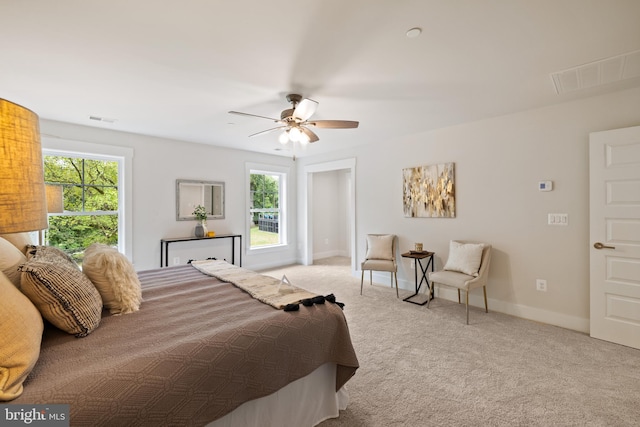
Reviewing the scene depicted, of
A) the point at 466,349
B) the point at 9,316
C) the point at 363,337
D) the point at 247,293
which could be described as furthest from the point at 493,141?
the point at 9,316

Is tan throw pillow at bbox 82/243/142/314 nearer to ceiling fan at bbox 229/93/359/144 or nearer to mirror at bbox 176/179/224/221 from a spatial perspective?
ceiling fan at bbox 229/93/359/144

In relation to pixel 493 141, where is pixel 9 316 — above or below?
below

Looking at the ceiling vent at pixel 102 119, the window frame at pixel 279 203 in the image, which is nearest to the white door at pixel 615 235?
the window frame at pixel 279 203

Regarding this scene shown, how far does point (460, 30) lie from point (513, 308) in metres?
3.23

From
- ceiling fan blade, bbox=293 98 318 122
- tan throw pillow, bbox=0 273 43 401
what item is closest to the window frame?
ceiling fan blade, bbox=293 98 318 122

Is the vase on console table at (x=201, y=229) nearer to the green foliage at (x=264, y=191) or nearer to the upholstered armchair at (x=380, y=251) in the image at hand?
the green foliage at (x=264, y=191)

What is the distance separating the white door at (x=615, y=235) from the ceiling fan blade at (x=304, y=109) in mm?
2881

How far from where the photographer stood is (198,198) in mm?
5039

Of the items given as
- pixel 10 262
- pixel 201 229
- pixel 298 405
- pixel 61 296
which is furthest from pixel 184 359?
pixel 201 229

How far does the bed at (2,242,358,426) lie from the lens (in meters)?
1.04

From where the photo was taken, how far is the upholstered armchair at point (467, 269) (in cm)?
329

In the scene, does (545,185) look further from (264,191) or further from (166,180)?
(166,180)

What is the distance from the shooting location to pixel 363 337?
2891 millimetres

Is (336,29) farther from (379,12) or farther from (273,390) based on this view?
(273,390)
